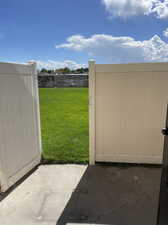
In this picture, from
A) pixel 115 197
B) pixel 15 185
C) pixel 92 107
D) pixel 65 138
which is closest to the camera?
pixel 115 197

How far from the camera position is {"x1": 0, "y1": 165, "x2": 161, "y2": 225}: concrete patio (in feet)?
5.41

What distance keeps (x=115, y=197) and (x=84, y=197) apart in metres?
0.37

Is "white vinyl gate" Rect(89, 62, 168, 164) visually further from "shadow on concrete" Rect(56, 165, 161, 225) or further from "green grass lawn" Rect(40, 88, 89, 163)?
"green grass lawn" Rect(40, 88, 89, 163)

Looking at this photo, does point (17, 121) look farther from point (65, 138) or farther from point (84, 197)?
point (65, 138)

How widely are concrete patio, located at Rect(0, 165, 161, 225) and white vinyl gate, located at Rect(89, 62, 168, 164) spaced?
264mm

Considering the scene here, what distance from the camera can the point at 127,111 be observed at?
256cm

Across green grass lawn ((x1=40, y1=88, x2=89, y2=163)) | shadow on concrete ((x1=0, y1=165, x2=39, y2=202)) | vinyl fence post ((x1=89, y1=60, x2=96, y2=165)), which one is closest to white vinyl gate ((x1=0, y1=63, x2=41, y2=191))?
shadow on concrete ((x1=0, y1=165, x2=39, y2=202))

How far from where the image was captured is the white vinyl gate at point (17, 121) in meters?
1.99

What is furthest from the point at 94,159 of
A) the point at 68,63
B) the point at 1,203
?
the point at 68,63

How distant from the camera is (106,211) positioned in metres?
1.74

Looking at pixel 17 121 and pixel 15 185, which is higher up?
pixel 17 121

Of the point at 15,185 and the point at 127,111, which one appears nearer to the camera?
the point at 15,185

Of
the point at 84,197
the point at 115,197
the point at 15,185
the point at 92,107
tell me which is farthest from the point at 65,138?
the point at 115,197

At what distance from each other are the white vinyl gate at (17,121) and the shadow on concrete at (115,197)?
0.87 meters
